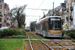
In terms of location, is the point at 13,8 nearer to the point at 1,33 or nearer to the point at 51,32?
the point at 1,33

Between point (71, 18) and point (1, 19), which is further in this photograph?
point (1, 19)

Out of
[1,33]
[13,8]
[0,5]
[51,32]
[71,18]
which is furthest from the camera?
[0,5]

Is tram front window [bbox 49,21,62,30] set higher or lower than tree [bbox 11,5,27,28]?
lower

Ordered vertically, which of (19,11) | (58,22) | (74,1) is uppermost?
(74,1)

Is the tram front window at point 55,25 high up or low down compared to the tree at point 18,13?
down

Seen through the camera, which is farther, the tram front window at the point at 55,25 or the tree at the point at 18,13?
the tree at the point at 18,13

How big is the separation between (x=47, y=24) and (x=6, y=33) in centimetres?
678

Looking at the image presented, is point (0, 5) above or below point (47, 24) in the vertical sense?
above

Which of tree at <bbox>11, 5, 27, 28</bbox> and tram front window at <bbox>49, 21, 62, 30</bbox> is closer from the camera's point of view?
tram front window at <bbox>49, 21, 62, 30</bbox>

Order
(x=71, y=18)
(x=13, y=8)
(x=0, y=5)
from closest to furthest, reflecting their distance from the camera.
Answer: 1. (x=13, y=8)
2. (x=71, y=18)
3. (x=0, y=5)

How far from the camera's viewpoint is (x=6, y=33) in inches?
921

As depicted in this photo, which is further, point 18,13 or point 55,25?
point 18,13

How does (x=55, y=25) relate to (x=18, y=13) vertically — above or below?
below

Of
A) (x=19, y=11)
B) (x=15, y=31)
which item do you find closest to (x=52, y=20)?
(x=15, y=31)
